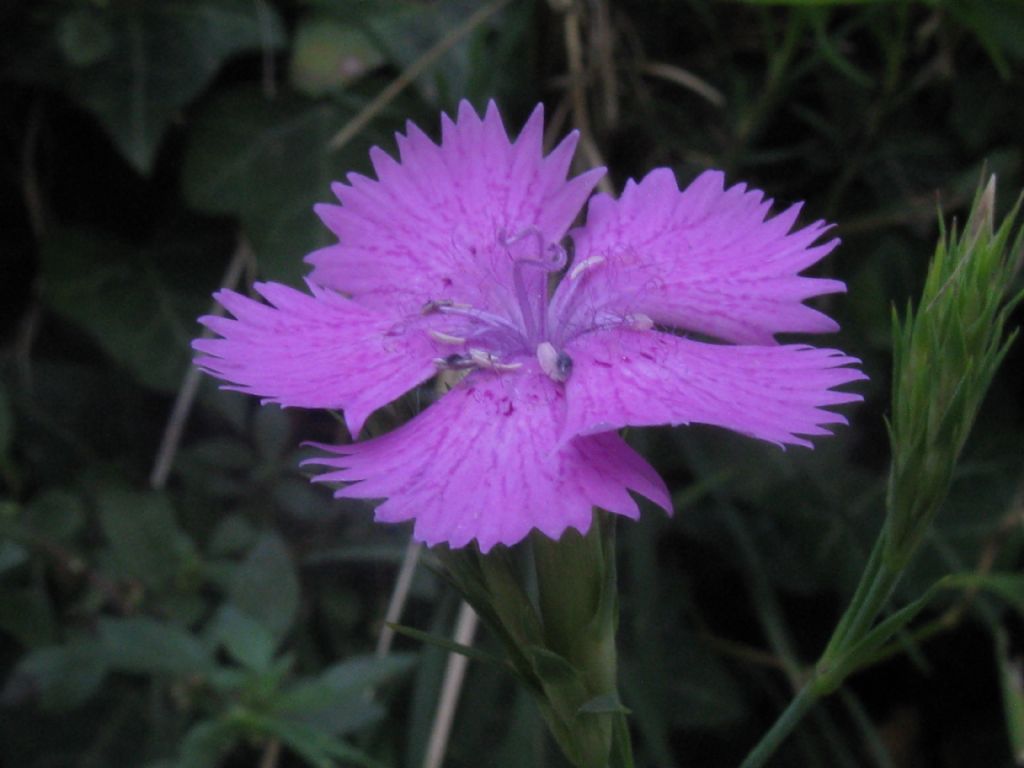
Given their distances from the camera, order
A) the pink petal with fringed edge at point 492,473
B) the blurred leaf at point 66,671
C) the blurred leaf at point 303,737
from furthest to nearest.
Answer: the blurred leaf at point 66,671, the blurred leaf at point 303,737, the pink petal with fringed edge at point 492,473

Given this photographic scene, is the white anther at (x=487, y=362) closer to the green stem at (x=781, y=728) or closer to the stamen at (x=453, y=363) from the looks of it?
the stamen at (x=453, y=363)

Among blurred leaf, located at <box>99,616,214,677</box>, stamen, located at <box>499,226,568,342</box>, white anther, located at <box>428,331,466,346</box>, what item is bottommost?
blurred leaf, located at <box>99,616,214,677</box>

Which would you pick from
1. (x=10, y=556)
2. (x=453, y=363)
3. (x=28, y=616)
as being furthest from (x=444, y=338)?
(x=28, y=616)

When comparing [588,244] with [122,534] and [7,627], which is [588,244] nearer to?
[122,534]

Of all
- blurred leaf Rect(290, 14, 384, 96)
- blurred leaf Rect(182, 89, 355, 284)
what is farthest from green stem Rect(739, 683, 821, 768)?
blurred leaf Rect(290, 14, 384, 96)

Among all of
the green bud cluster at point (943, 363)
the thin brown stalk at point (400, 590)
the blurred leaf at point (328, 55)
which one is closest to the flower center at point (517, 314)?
the green bud cluster at point (943, 363)

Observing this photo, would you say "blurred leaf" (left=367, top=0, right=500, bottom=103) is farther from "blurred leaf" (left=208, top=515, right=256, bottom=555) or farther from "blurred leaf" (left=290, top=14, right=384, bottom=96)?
"blurred leaf" (left=208, top=515, right=256, bottom=555)
